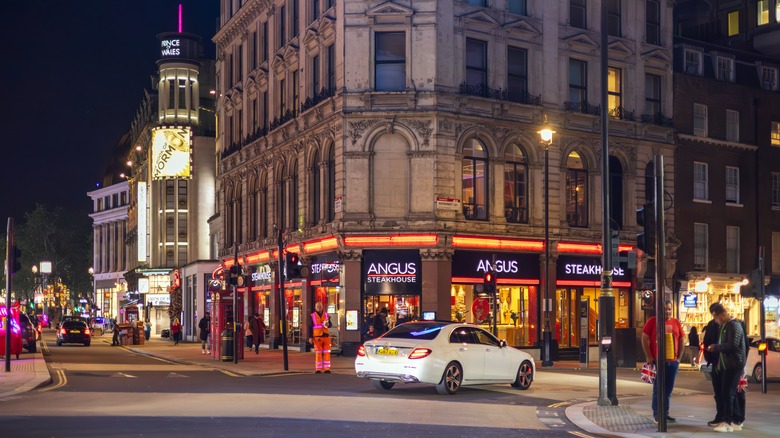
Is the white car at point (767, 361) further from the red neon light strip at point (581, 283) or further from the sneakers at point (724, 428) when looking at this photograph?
the sneakers at point (724, 428)

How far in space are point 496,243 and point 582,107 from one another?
293 inches

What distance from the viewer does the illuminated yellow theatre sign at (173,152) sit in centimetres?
7481

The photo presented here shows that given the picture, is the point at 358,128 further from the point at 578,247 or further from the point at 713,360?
the point at 713,360

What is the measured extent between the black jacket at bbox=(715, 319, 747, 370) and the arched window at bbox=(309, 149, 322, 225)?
1114 inches

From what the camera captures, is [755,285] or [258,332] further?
[258,332]

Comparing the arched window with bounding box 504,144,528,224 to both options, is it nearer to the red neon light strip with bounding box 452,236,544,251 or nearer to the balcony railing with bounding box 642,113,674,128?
the red neon light strip with bounding box 452,236,544,251

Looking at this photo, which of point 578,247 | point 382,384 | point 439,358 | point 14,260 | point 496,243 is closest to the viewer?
point 439,358

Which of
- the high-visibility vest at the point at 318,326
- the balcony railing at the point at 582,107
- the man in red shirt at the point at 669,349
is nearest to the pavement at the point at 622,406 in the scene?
the man in red shirt at the point at 669,349

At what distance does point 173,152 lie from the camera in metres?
74.9

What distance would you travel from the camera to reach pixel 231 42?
187 ft

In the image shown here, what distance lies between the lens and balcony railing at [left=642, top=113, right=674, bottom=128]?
46156mm

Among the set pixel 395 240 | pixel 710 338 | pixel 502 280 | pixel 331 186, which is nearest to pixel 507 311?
pixel 502 280

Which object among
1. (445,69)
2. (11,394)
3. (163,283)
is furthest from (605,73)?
(163,283)

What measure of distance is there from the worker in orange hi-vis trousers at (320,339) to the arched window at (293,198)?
16.4 m
